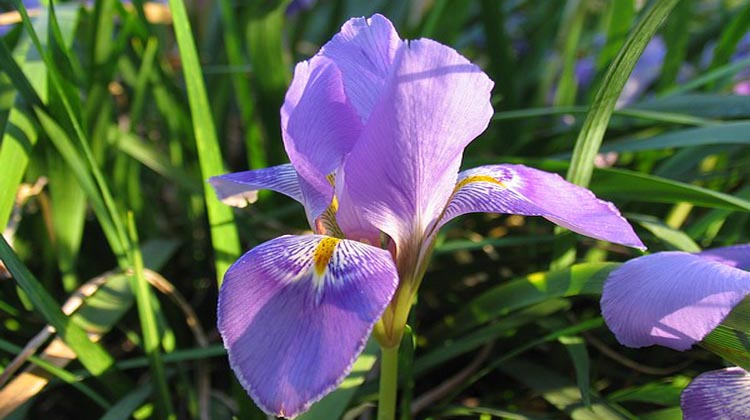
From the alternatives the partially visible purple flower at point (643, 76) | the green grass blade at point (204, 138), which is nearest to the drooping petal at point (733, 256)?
the green grass blade at point (204, 138)

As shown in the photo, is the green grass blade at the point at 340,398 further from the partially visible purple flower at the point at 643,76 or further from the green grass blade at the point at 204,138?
the partially visible purple flower at the point at 643,76

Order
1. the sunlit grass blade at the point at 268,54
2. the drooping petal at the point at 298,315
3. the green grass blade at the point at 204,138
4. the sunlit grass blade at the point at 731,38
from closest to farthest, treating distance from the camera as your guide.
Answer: the drooping petal at the point at 298,315 → the green grass blade at the point at 204,138 → the sunlit grass blade at the point at 731,38 → the sunlit grass blade at the point at 268,54

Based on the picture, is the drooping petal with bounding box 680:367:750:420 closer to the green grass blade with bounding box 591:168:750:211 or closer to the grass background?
the grass background

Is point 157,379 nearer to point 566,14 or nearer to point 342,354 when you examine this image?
point 342,354

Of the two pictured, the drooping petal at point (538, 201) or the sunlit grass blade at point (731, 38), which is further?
the sunlit grass blade at point (731, 38)

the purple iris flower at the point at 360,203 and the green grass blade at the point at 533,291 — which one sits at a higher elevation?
the purple iris flower at the point at 360,203

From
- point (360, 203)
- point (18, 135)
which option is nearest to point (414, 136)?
point (360, 203)

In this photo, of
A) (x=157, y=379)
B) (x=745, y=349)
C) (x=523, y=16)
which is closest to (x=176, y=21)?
(x=157, y=379)
